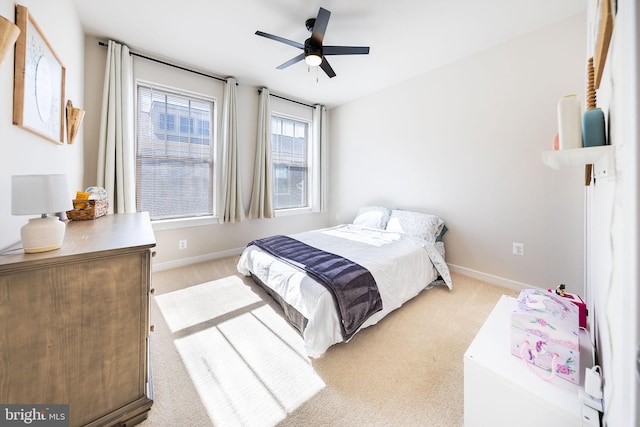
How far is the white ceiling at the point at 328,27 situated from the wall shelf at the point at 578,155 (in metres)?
1.87

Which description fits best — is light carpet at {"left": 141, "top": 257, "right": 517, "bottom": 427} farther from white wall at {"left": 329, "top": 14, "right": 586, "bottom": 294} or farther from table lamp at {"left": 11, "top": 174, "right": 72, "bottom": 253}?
table lamp at {"left": 11, "top": 174, "right": 72, "bottom": 253}

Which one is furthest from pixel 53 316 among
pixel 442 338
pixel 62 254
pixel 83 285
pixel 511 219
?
pixel 511 219

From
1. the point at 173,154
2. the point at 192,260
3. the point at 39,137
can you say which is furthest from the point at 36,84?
the point at 192,260

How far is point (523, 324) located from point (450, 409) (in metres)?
0.64

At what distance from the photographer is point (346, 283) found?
5.46ft

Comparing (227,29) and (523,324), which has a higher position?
(227,29)

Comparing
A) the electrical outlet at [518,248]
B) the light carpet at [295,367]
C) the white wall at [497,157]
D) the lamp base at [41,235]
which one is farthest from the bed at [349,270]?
the lamp base at [41,235]

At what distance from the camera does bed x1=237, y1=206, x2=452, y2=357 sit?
1.58 meters

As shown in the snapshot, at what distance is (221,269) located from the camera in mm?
3055

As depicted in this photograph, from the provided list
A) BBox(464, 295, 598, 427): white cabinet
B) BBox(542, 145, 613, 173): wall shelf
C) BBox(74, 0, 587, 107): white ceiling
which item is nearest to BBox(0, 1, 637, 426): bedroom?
BBox(74, 0, 587, 107): white ceiling

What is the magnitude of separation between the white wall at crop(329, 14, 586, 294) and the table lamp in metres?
3.37

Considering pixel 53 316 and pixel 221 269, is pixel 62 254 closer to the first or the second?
pixel 53 316

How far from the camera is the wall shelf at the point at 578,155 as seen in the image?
2.27 ft

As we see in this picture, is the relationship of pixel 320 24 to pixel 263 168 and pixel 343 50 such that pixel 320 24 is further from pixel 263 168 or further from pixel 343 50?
pixel 263 168
